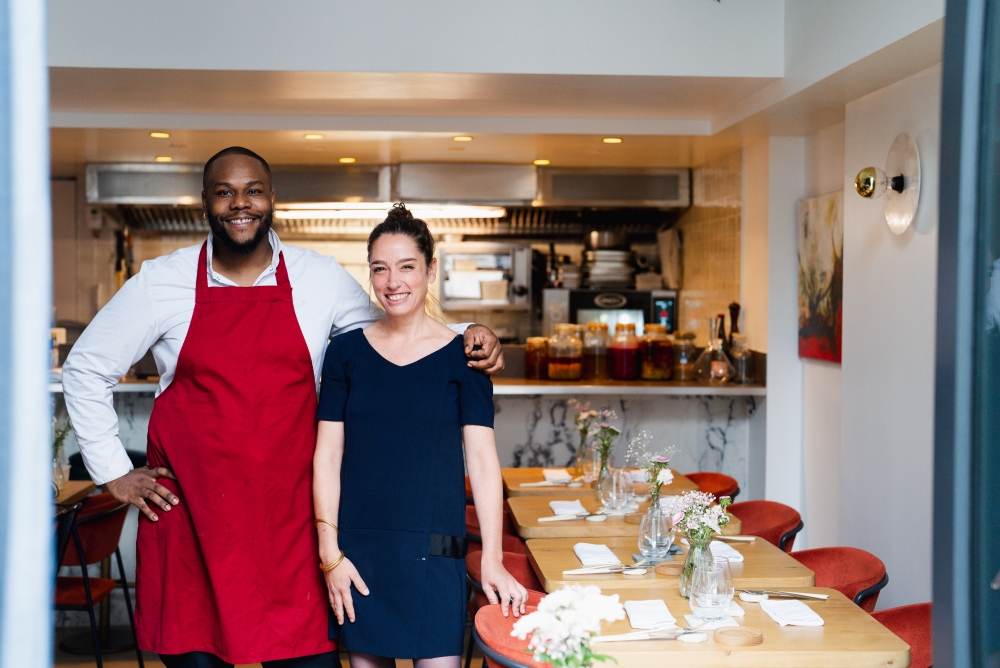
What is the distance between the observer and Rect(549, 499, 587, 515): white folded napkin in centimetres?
349

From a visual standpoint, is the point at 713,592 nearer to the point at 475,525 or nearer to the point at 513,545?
the point at 513,545

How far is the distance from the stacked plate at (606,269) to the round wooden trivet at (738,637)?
5332 millimetres

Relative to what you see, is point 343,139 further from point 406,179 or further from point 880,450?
point 880,450

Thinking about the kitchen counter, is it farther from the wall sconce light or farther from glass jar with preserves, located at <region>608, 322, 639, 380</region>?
the wall sconce light

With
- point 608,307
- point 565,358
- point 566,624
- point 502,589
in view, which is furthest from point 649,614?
point 608,307

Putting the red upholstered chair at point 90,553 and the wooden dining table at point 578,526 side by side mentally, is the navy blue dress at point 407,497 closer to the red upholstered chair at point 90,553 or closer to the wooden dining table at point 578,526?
the wooden dining table at point 578,526

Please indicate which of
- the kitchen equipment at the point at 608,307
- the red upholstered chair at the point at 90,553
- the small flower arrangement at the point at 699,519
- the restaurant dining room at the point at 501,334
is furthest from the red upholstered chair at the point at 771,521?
the kitchen equipment at the point at 608,307

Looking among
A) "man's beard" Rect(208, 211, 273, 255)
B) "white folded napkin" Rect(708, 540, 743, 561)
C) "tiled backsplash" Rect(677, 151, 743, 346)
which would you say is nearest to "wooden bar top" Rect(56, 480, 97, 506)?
"man's beard" Rect(208, 211, 273, 255)

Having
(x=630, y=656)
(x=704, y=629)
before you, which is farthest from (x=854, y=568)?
(x=630, y=656)

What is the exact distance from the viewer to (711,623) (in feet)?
7.16

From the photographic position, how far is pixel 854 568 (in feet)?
10.1

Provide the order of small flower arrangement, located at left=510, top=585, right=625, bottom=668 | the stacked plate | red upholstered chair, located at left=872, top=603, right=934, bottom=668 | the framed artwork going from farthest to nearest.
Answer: the stacked plate
the framed artwork
red upholstered chair, located at left=872, top=603, right=934, bottom=668
small flower arrangement, located at left=510, top=585, right=625, bottom=668

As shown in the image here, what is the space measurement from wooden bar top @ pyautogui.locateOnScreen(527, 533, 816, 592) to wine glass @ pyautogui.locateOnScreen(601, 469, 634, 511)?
1.44 feet

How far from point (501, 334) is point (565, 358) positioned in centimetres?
255
